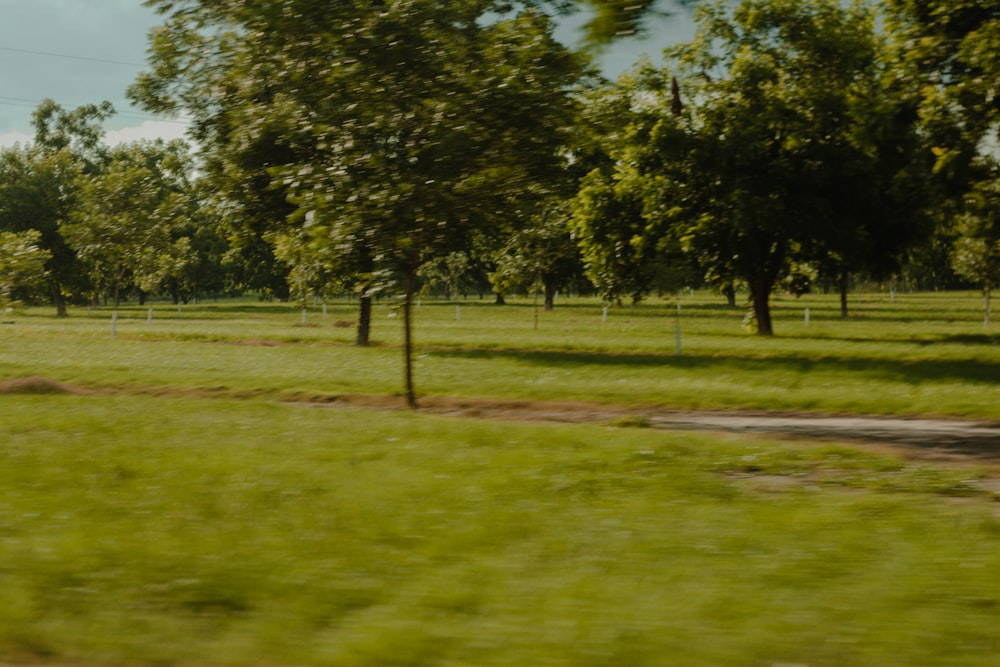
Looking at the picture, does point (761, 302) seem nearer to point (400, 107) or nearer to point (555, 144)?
point (555, 144)

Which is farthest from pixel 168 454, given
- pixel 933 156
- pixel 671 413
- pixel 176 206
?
pixel 933 156

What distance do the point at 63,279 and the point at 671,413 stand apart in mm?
63910

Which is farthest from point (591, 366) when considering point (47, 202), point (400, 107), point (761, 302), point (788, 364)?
point (47, 202)

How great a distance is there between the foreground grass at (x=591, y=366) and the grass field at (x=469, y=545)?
5.55 m

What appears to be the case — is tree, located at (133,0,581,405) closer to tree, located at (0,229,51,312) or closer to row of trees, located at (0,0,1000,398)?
row of trees, located at (0,0,1000,398)

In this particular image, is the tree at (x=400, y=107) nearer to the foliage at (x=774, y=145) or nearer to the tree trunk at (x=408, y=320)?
the tree trunk at (x=408, y=320)

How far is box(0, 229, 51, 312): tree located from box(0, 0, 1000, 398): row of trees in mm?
1360

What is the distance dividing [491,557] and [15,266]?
50.5ft

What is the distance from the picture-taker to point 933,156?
2670 cm

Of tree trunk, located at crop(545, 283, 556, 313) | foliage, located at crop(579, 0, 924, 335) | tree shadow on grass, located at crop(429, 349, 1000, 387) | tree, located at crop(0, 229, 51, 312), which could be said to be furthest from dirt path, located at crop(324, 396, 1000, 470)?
tree trunk, located at crop(545, 283, 556, 313)

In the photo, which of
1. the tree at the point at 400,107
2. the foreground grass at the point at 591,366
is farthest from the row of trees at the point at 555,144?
the foreground grass at the point at 591,366

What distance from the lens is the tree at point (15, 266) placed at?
18438 millimetres

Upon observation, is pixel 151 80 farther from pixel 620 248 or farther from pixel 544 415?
pixel 620 248

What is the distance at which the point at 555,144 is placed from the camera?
54.3ft
